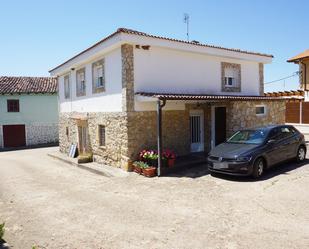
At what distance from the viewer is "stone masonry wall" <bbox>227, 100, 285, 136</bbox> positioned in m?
12.8

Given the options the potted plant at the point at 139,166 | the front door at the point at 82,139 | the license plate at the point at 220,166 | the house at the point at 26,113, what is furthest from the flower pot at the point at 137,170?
the house at the point at 26,113

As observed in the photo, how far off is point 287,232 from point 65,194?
6.42 meters

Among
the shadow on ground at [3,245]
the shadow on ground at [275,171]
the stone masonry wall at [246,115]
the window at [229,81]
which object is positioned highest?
the window at [229,81]

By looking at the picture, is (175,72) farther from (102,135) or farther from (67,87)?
(67,87)

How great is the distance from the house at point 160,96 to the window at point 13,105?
40.9 ft

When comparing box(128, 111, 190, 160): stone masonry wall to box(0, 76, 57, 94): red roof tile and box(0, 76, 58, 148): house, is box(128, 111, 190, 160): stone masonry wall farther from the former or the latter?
box(0, 76, 57, 94): red roof tile

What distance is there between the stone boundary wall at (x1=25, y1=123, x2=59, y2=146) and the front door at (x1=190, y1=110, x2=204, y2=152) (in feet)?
57.4

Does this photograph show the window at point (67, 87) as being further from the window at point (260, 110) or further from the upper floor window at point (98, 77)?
the window at point (260, 110)

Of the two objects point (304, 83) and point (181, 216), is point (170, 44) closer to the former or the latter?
point (181, 216)

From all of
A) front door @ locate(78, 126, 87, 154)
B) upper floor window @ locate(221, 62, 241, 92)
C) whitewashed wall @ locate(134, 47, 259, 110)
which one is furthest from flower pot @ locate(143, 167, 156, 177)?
upper floor window @ locate(221, 62, 241, 92)

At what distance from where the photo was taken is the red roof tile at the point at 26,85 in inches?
1040

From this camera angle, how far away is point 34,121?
27188 millimetres

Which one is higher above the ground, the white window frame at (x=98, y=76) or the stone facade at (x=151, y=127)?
the white window frame at (x=98, y=76)

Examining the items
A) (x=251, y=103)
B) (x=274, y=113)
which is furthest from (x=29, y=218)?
(x=274, y=113)
